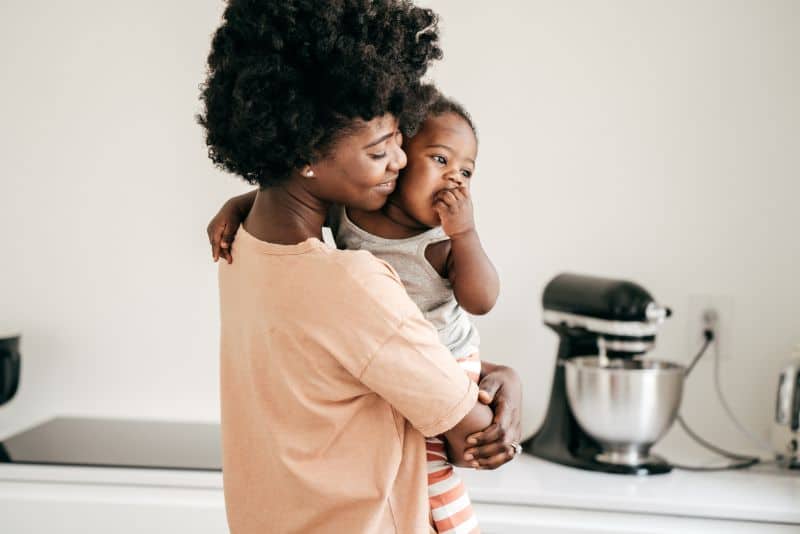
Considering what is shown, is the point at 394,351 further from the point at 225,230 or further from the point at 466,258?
the point at 225,230

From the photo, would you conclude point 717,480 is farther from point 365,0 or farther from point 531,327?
point 365,0

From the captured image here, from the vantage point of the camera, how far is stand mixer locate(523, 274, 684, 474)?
61.7 inches

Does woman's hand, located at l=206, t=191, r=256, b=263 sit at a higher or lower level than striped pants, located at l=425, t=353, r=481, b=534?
higher

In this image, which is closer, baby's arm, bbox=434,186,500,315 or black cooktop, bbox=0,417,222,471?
baby's arm, bbox=434,186,500,315

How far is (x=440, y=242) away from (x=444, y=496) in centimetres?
29

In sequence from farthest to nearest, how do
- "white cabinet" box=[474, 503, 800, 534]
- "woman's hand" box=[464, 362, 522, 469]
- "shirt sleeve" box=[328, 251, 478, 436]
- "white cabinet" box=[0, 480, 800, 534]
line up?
"white cabinet" box=[0, 480, 800, 534], "white cabinet" box=[474, 503, 800, 534], "woman's hand" box=[464, 362, 522, 469], "shirt sleeve" box=[328, 251, 478, 436]

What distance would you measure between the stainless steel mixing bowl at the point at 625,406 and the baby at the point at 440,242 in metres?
0.63

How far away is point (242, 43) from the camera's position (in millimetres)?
818

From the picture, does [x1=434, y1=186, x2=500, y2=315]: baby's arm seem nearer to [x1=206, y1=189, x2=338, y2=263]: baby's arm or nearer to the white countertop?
[x1=206, y1=189, x2=338, y2=263]: baby's arm

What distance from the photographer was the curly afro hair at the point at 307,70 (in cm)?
79

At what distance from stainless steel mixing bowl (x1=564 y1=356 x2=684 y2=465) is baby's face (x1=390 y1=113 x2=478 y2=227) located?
0.73m

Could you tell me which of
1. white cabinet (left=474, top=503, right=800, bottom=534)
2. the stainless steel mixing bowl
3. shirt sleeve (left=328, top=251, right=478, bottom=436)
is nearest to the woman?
shirt sleeve (left=328, top=251, right=478, bottom=436)

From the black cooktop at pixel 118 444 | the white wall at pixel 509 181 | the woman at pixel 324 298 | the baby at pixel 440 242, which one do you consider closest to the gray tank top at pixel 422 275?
the baby at pixel 440 242

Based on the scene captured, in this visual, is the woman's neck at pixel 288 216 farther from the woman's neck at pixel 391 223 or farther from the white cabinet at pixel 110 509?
the white cabinet at pixel 110 509
